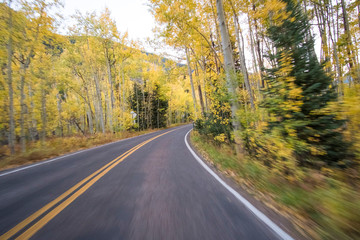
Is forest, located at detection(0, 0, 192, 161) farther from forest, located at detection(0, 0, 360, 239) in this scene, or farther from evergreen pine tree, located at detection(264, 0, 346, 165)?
evergreen pine tree, located at detection(264, 0, 346, 165)

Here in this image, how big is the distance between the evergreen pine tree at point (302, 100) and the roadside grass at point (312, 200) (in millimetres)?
626

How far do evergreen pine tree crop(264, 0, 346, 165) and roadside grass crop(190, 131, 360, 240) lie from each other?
0.63 metres

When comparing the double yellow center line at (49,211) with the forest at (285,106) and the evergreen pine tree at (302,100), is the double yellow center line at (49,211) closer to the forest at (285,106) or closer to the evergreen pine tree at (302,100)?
the forest at (285,106)

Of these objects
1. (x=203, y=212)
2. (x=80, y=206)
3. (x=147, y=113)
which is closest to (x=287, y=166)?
(x=203, y=212)

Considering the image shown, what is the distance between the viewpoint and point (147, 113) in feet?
97.1

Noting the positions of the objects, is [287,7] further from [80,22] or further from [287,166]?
[80,22]

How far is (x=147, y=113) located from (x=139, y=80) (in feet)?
21.1

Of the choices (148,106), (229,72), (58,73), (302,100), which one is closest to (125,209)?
(302,100)

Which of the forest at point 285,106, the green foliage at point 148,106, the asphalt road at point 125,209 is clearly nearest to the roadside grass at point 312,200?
the forest at point 285,106

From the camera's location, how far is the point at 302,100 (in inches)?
150

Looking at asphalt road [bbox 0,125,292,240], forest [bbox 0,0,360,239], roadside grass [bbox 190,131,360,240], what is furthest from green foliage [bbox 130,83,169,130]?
roadside grass [bbox 190,131,360,240]

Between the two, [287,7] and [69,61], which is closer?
[287,7]

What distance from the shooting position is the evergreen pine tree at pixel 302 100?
3547 mm

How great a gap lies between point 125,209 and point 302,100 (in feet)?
15.1
